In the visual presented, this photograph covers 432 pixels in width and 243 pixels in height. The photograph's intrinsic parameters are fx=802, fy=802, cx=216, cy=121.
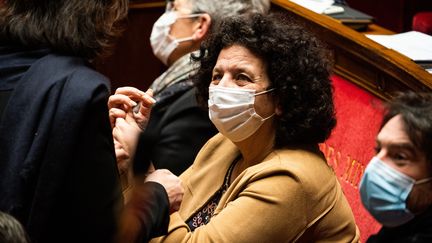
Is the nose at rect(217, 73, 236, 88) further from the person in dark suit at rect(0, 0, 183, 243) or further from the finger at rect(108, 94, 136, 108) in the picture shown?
the person in dark suit at rect(0, 0, 183, 243)

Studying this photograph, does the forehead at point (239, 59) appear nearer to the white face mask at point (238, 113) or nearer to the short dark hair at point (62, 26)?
the white face mask at point (238, 113)

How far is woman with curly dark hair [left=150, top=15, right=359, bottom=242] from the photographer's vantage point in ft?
6.68

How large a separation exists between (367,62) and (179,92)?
713 millimetres

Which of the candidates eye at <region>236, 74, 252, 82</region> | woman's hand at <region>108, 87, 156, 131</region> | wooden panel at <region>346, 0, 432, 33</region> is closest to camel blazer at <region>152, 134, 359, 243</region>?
eye at <region>236, 74, 252, 82</region>

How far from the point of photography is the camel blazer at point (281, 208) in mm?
2020

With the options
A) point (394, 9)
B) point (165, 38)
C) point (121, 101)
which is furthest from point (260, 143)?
point (394, 9)

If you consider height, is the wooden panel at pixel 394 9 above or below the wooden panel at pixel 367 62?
below

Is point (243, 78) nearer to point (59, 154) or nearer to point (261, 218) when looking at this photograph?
point (261, 218)

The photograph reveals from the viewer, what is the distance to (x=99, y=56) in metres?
1.87

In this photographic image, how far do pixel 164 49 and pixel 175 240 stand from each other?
4.74 ft

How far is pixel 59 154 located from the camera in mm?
1729

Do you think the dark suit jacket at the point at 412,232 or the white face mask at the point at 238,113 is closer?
the dark suit jacket at the point at 412,232

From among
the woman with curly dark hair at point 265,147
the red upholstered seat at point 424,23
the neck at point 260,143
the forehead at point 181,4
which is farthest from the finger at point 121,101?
the red upholstered seat at point 424,23

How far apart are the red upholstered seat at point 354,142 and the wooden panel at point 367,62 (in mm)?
47
